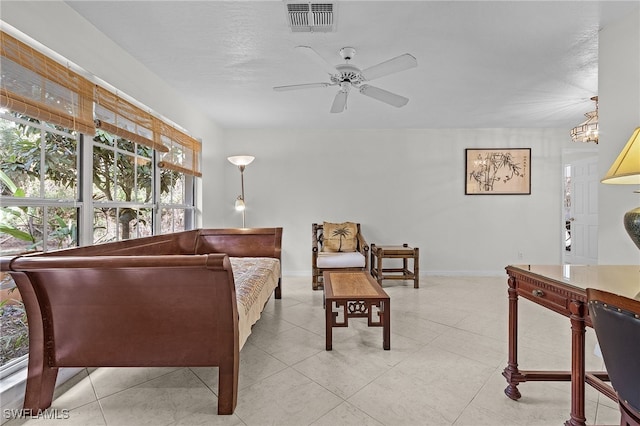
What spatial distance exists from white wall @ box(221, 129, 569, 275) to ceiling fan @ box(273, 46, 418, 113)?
196 centimetres

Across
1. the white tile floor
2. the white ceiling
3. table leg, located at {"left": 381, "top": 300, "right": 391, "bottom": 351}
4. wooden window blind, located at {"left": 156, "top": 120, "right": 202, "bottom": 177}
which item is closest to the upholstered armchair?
the white tile floor

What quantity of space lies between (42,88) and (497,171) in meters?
5.28

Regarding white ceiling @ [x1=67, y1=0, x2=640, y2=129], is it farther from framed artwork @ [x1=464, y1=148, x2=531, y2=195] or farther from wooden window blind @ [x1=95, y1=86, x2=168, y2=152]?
framed artwork @ [x1=464, y1=148, x2=531, y2=195]

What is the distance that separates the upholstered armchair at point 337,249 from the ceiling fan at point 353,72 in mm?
1925

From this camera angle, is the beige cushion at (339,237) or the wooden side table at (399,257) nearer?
the wooden side table at (399,257)

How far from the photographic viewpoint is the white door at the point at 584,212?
4.46 meters

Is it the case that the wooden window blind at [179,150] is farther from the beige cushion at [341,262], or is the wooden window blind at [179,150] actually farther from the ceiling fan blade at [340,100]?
the beige cushion at [341,262]

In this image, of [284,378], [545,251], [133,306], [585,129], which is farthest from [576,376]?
[545,251]

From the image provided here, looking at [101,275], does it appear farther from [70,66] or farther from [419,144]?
[419,144]

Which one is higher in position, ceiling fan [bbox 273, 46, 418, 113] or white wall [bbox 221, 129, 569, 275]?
ceiling fan [bbox 273, 46, 418, 113]

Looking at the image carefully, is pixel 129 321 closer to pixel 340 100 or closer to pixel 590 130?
pixel 340 100

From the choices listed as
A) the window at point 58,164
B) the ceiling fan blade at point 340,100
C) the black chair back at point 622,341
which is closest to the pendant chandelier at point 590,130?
the ceiling fan blade at point 340,100

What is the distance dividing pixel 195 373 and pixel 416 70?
2986mm

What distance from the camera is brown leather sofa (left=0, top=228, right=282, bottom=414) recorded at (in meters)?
1.38
